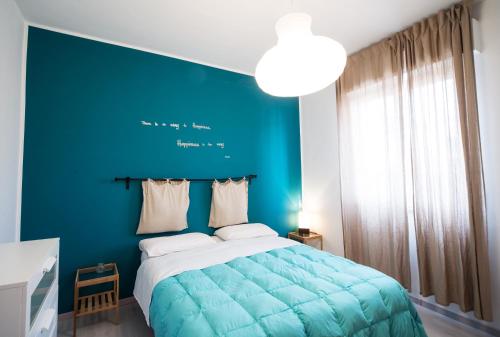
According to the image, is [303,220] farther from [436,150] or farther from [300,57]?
[300,57]

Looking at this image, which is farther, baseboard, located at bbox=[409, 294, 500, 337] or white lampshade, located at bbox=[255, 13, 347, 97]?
baseboard, located at bbox=[409, 294, 500, 337]

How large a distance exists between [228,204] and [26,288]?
2163 millimetres

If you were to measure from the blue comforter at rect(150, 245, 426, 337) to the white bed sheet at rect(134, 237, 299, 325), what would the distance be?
130 millimetres

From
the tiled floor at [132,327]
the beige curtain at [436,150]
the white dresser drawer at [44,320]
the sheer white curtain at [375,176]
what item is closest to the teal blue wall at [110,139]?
the tiled floor at [132,327]

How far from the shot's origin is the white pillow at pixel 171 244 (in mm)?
2293

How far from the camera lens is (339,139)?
10.1 ft

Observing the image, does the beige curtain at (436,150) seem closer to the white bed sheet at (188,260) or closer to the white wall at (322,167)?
the white wall at (322,167)

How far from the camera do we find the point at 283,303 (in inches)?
55.0

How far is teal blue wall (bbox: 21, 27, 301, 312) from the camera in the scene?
88.3 inches

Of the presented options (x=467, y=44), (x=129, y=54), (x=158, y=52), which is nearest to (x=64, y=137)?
(x=129, y=54)

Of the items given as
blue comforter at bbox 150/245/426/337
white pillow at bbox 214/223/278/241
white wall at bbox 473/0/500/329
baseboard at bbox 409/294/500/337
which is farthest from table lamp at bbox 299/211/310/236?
white wall at bbox 473/0/500/329

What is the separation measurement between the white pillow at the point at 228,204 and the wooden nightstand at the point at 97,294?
111 centimetres

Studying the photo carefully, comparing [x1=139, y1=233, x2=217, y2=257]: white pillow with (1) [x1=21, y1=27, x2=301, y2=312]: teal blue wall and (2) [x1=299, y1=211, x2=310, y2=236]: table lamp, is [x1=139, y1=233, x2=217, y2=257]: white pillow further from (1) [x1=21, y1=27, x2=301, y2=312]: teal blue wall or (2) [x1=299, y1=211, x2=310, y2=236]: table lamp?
(2) [x1=299, y1=211, x2=310, y2=236]: table lamp

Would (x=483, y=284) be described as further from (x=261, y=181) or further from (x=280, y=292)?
(x=261, y=181)
